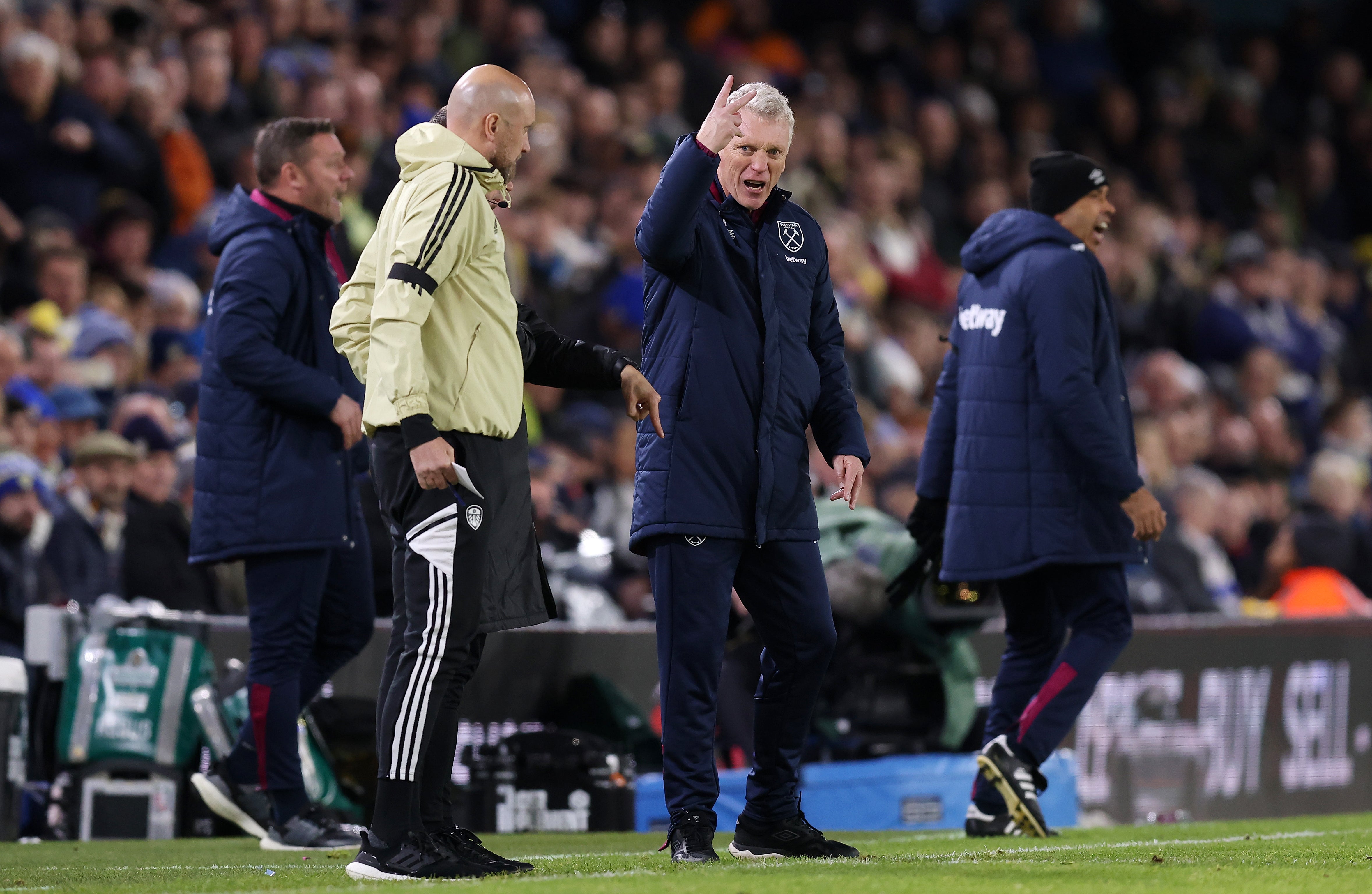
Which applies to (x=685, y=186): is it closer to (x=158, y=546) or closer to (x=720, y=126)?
(x=720, y=126)

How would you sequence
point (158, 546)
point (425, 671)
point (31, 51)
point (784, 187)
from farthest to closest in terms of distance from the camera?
1. point (31, 51)
2. point (158, 546)
3. point (784, 187)
4. point (425, 671)

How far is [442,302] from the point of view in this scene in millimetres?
4934

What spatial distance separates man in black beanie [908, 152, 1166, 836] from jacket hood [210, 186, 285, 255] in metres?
2.39

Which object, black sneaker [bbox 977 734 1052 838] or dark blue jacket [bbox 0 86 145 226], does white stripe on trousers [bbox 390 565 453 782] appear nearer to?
black sneaker [bbox 977 734 1052 838]

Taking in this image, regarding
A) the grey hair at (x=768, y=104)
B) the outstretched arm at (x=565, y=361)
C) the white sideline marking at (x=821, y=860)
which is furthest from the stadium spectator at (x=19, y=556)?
the grey hair at (x=768, y=104)

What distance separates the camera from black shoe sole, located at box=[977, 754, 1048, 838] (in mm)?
6492

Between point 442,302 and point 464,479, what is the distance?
1.51ft

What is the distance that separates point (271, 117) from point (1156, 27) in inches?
447

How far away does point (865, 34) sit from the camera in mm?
17953

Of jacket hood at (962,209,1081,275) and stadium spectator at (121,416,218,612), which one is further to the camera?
stadium spectator at (121,416,218,612)

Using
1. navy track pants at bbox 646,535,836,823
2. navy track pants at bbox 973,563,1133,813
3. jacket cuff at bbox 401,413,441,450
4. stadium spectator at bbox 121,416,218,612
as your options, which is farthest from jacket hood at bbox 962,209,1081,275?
stadium spectator at bbox 121,416,218,612

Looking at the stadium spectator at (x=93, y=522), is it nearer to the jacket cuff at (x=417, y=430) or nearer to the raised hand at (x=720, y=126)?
the jacket cuff at (x=417, y=430)

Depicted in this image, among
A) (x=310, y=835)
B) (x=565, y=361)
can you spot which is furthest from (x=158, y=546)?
(x=565, y=361)

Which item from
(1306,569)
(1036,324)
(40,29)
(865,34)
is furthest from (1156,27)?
(1036,324)
